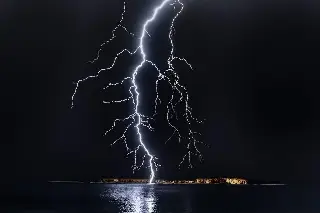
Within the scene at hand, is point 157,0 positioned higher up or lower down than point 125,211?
higher up

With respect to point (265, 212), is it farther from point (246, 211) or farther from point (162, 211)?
point (162, 211)

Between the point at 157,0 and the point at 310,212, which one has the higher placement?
the point at 157,0

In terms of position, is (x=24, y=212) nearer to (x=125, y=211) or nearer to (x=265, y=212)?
(x=125, y=211)

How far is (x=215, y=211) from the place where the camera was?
21266 millimetres

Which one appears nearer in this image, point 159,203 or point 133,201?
point 159,203

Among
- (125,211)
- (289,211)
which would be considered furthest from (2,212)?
(289,211)

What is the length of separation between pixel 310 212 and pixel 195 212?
174 inches

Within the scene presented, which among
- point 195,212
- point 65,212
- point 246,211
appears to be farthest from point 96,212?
point 246,211

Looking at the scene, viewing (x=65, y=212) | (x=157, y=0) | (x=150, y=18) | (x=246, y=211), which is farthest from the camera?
(x=246, y=211)

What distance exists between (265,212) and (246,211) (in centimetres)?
94

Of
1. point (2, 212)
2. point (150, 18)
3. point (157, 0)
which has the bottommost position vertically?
point (2, 212)

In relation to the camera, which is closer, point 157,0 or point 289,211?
point 157,0

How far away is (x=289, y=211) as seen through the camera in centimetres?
2069

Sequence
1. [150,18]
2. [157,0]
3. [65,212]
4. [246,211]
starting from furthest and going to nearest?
[246,211] < [65,212] < [157,0] < [150,18]
